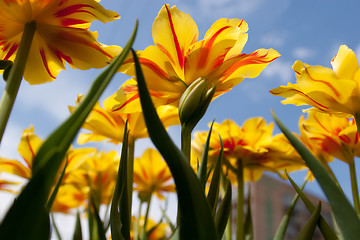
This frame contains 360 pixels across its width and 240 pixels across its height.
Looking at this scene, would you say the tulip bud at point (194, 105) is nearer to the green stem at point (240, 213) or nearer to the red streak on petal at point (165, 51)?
the red streak on petal at point (165, 51)

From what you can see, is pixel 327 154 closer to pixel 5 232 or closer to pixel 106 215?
pixel 106 215

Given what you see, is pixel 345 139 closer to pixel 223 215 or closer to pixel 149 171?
pixel 223 215

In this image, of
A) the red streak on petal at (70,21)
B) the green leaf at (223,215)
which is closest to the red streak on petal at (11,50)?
the red streak on petal at (70,21)

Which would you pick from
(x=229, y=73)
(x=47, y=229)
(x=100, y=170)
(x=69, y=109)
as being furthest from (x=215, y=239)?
(x=100, y=170)

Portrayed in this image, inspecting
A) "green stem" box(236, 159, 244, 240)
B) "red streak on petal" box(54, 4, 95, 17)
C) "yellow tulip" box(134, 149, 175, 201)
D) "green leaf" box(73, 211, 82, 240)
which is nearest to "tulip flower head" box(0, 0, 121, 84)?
"red streak on petal" box(54, 4, 95, 17)

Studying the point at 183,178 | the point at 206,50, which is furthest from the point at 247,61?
the point at 183,178
